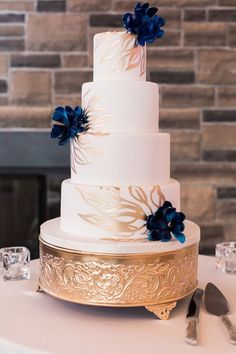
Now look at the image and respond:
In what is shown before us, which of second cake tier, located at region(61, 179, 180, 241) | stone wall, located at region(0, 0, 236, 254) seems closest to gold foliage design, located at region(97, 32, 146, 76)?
second cake tier, located at region(61, 179, 180, 241)

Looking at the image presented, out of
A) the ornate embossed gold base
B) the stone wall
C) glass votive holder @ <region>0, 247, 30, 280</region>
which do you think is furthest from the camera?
the stone wall

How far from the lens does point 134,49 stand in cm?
94

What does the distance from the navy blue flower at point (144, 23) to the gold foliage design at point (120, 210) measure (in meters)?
0.28

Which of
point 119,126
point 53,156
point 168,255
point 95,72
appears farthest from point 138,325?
point 53,156

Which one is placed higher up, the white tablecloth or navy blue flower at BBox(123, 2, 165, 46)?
navy blue flower at BBox(123, 2, 165, 46)

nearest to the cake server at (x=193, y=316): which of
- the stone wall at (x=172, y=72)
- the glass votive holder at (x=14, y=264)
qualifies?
the glass votive holder at (x=14, y=264)

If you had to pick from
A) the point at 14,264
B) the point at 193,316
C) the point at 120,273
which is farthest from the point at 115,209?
the point at 14,264

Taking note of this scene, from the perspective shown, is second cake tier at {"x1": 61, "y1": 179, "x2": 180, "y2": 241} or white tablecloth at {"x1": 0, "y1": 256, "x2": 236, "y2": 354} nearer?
white tablecloth at {"x1": 0, "y1": 256, "x2": 236, "y2": 354}

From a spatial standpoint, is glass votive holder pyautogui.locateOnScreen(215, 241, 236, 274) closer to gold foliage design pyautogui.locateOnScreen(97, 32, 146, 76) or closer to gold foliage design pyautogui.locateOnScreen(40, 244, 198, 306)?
gold foliage design pyautogui.locateOnScreen(40, 244, 198, 306)

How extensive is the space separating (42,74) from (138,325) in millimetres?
1403

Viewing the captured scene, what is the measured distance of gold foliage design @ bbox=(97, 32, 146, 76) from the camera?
3.04 ft

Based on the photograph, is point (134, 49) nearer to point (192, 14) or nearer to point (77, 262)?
point (77, 262)

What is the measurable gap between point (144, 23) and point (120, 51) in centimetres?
7

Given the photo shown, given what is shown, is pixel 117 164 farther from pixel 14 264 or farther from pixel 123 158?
pixel 14 264
